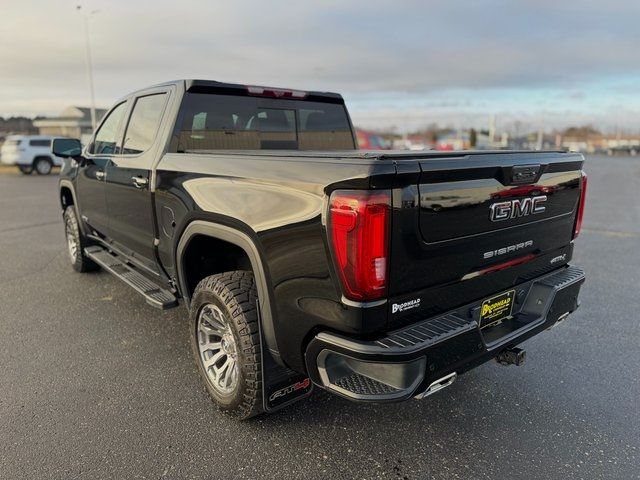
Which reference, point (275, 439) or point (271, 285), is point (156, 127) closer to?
point (271, 285)

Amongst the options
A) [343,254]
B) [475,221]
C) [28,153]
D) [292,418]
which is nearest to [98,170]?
[292,418]

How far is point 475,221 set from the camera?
7.72 ft

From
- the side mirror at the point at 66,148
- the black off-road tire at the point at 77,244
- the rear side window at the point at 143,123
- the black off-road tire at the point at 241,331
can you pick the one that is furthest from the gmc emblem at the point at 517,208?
the black off-road tire at the point at 77,244

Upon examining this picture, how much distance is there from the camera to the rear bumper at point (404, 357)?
2066 mm

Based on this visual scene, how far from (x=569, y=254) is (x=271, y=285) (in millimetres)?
2030

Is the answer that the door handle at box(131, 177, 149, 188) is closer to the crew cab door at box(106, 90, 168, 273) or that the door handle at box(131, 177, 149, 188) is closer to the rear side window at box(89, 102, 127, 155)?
the crew cab door at box(106, 90, 168, 273)

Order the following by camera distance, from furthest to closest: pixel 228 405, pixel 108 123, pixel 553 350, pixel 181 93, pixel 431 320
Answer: pixel 108 123
pixel 553 350
pixel 181 93
pixel 228 405
pixel 431 320

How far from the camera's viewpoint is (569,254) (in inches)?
125

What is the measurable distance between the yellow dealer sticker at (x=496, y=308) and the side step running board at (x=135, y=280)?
2053mm

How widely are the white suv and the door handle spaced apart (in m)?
20.9

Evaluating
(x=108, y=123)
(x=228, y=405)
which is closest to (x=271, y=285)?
(x=228, y=405)

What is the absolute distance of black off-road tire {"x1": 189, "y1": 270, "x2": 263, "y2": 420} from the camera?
101 inches

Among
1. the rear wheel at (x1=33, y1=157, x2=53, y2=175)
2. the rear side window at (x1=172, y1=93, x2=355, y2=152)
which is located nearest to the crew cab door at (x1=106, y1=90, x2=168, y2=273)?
the rear side window at (x1=172, y1=93, x2=355, y2=152)

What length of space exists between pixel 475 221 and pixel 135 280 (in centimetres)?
279
